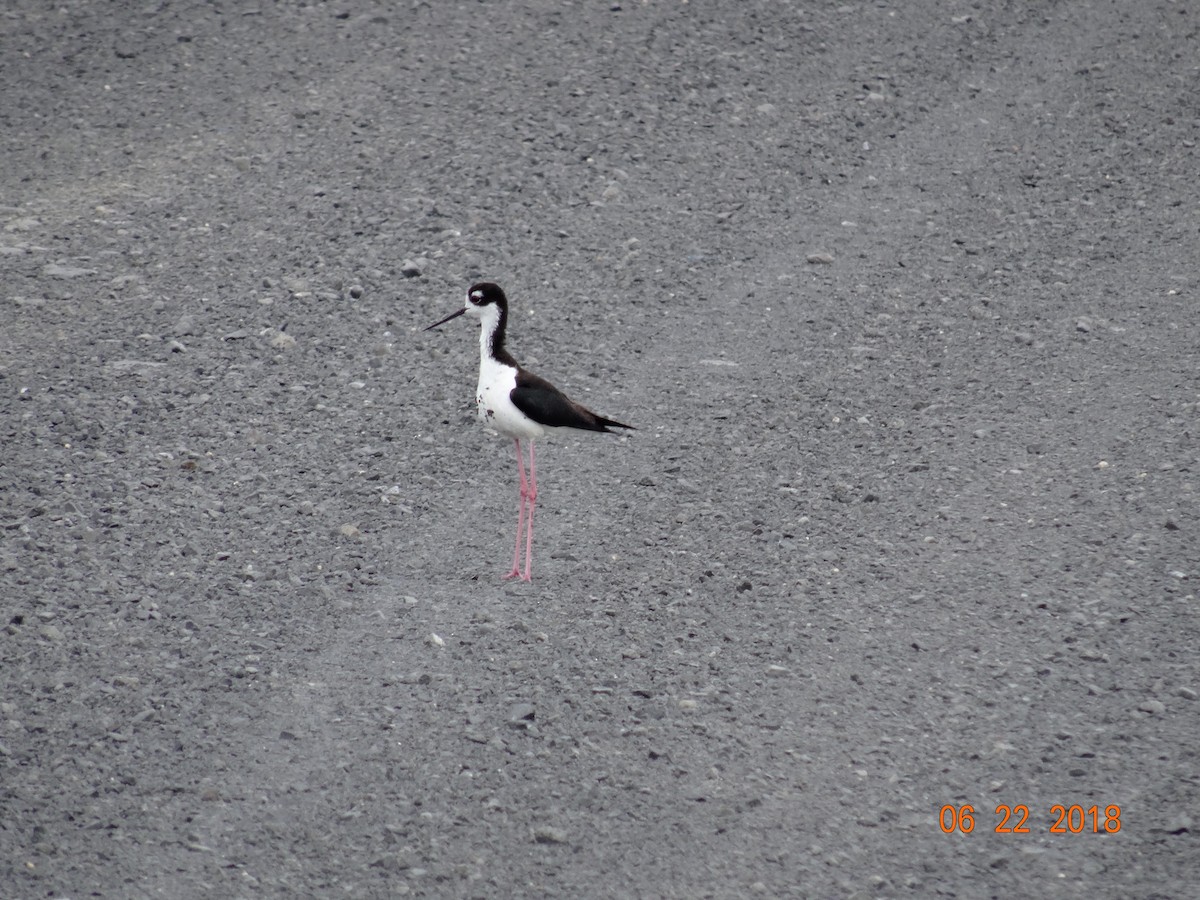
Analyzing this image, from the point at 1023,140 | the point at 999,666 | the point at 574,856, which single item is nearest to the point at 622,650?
the point at 574,856

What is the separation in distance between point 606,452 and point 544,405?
1.00 m

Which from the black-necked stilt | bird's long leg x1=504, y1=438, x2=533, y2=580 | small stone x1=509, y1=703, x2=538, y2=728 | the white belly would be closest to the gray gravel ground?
small stone x1=509, y1=703, x2=538, y2=728

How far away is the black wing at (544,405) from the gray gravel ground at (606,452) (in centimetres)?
59

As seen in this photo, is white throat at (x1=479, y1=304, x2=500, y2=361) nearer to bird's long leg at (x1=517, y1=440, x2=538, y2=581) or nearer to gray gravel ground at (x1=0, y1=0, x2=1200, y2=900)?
bird's long leg at (x1=517, y1=440, x2=538, y2=581)

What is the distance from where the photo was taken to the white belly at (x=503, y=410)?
5.96m

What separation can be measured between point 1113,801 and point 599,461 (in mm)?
3117

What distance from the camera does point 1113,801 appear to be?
15.1 ft

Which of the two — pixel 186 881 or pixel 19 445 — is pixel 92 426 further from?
pixel 186 881

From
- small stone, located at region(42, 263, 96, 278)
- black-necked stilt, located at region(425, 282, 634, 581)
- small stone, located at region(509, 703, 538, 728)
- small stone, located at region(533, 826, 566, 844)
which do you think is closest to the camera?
small stone, located at region(533, 826, 566, 844)
